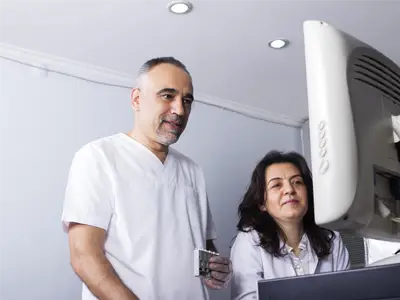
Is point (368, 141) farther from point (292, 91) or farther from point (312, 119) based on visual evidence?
point (292, 91)

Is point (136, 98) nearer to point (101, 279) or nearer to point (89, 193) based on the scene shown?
point (89, 193)

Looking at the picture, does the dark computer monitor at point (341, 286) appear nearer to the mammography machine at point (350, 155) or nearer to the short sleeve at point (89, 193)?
the mammography machine at point (350, 155)

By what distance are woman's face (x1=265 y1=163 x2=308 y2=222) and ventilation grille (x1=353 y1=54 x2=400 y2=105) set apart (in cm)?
102

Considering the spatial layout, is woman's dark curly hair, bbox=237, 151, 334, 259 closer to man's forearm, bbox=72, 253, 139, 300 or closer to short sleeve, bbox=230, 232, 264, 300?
short sleeve, bbox=230, 232, 264, 300

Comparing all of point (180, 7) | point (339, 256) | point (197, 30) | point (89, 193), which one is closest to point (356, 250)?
point (339, 256)

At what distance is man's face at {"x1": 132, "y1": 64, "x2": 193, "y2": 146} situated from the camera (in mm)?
1590

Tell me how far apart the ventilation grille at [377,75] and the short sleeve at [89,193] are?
0.84 meters

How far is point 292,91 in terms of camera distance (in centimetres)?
266

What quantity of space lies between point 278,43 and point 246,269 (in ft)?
3.17

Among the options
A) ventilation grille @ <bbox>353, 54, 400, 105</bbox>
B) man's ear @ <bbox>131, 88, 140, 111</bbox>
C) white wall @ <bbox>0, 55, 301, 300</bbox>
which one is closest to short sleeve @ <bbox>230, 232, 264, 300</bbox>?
man's ear @ <bbox>131, 88, 140, 111</bbox>

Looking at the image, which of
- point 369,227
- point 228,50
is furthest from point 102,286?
point 228,50

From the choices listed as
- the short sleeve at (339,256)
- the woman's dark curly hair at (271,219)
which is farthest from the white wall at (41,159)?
the short sleeve at (339,256)

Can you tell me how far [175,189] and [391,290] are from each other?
3.20 feet

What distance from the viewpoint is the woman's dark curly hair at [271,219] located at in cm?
176
